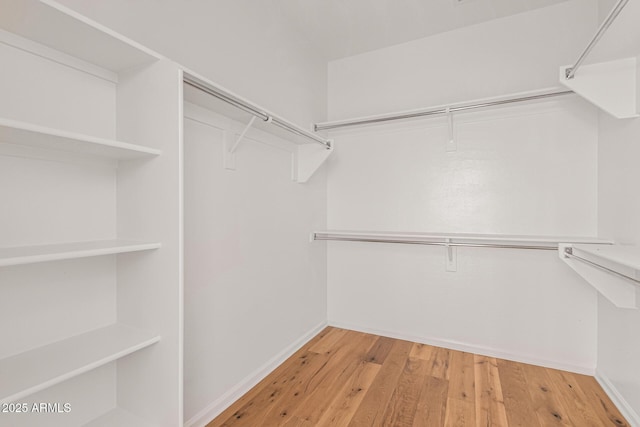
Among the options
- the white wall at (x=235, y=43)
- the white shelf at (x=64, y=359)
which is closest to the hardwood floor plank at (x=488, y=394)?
the white shelf at (x=64, y=359)

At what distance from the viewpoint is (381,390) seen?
1729 millimetres

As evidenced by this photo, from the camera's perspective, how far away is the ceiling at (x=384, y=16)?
1996mm

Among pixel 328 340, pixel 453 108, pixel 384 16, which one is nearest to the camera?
pixel 453 108

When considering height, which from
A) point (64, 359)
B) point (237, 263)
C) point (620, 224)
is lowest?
point (64, 359)

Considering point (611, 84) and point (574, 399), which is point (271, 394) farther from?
→ point (611, 84)

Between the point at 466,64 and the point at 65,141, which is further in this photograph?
the point at 466,64

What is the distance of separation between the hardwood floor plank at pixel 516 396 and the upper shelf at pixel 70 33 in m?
2.28

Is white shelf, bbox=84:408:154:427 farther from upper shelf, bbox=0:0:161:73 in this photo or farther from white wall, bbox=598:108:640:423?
white wall, bbox=598:108:640:423

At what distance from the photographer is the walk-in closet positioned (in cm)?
95

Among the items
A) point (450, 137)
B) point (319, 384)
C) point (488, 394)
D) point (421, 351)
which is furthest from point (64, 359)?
point (450, 137)

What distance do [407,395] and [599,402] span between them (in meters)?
1.04

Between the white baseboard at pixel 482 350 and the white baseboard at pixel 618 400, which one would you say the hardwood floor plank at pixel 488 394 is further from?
the white baseboard at pixel 618 400

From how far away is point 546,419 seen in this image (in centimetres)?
149

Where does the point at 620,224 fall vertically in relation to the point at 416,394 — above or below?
above
